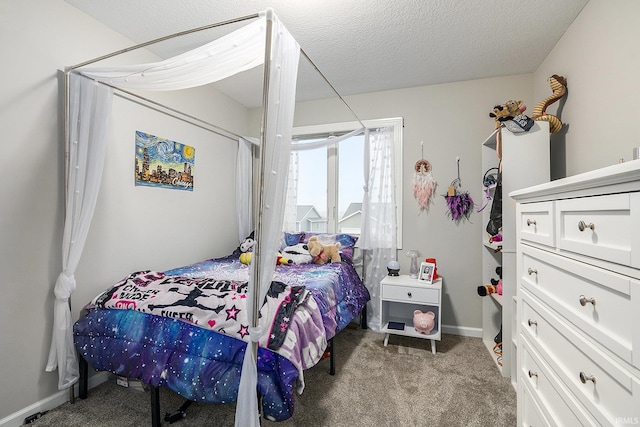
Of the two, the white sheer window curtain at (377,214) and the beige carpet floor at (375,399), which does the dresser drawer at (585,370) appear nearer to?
the beige carpet floor at (375,399)

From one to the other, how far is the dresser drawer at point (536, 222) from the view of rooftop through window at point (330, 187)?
7.25ft

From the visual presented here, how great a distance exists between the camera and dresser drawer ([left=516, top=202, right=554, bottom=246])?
3.64ft

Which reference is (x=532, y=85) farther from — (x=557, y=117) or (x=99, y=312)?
(x=99, y=312)

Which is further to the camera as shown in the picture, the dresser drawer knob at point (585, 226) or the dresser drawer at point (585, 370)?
the dresser drawer knob at point (585, 226)

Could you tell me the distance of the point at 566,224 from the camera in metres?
1.01

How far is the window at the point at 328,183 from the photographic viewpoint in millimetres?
3605

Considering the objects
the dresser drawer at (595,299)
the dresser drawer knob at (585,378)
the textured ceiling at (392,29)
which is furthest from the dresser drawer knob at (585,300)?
the textured ceiling at (392,29)

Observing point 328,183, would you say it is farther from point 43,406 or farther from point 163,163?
point 43,406

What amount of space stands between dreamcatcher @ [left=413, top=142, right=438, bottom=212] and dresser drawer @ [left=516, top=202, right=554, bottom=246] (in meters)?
1.77

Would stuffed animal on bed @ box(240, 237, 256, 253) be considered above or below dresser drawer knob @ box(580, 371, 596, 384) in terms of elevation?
above

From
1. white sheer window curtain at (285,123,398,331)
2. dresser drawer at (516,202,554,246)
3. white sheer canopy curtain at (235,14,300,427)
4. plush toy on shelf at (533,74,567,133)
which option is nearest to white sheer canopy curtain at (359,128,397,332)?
white sheer window curtain at (285,123,398,331)

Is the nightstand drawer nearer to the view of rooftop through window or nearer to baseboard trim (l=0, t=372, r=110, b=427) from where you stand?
the view of rooftop through window

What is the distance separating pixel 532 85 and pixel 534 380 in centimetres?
293

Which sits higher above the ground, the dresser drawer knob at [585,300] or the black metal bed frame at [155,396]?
the dresser drawer knob at [585,300]
